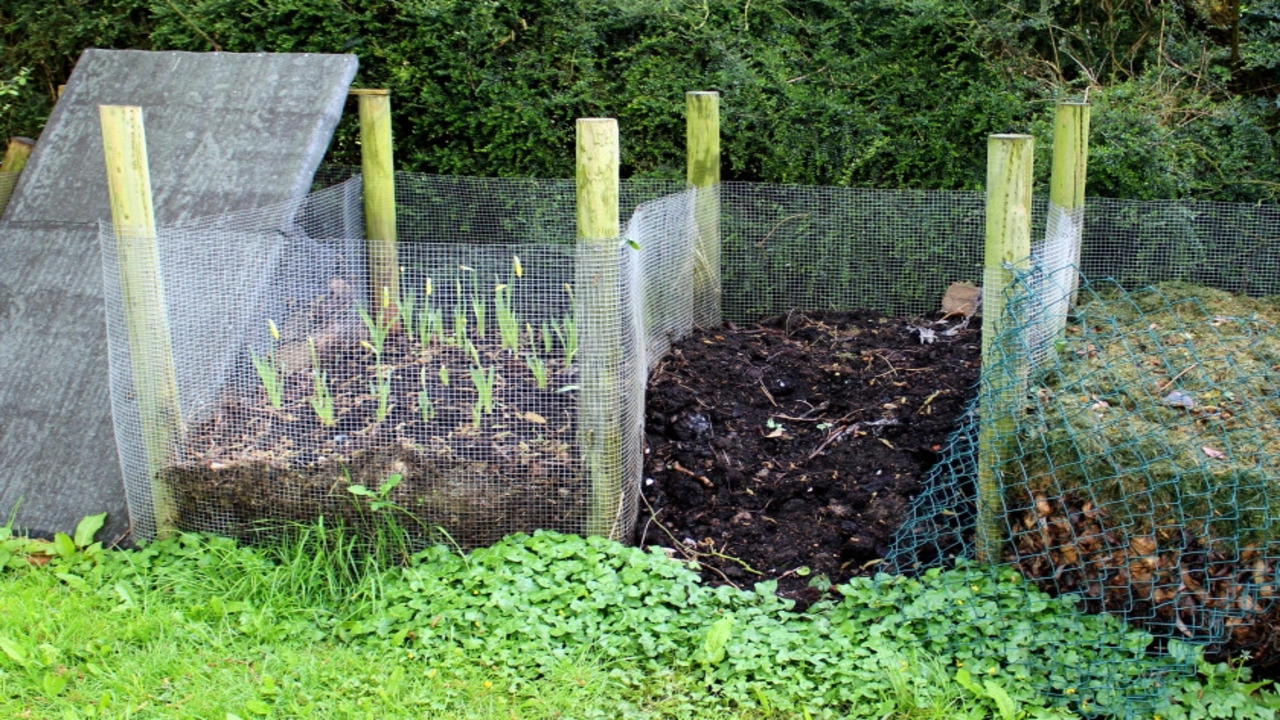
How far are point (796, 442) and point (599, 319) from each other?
119 cm

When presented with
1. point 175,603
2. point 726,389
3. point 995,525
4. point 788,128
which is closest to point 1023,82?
point 788,128

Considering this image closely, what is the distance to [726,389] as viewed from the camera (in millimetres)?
5488

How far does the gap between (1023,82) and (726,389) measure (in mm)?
2620

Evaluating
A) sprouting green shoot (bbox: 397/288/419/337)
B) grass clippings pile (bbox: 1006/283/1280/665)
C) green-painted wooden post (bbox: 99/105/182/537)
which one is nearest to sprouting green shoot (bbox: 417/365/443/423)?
sprouting green shoot (bbox: 397/288/419/337)

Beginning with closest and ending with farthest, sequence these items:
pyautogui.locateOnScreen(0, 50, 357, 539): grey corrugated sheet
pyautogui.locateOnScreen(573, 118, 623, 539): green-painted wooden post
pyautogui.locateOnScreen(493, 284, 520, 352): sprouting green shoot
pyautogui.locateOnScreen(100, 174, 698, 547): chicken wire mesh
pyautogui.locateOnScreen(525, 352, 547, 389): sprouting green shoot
A: pyautogui.locateOnScreen(573, 118, 623, 539): green-painted wooden post
pyautogui.locateOnScreen(100, 174, 698, 547): chicken wire mesh
pyautogui.locateOnScreen(525, 352, 547, 389): sprouting green shoot
pyautogui.locateOnScreen(0, 50, 357, 539): grey corrugated sheet
pyautogui.locateOnScreen(493, 284, 520, 352): sprouting green shoot

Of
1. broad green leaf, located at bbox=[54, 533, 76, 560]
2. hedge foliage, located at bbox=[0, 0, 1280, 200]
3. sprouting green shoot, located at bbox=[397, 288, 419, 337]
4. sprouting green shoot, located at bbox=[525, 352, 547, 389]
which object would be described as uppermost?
hedge foliage, located at bbox=[0, 0, 1280, 200]

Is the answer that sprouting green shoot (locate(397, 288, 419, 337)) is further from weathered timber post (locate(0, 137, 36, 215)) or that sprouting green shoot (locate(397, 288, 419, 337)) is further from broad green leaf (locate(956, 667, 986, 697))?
weathered timber post (locate(0, 137, 36, 215))

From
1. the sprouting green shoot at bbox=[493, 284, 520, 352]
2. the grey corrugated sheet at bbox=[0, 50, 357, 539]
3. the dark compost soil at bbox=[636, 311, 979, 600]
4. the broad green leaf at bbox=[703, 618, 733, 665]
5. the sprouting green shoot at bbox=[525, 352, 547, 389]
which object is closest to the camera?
the broad green leaf at bbox=[703, 618, 733, 665]

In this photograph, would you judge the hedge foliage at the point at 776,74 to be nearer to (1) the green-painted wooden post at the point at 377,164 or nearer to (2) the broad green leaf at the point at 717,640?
(1) the green-painted wooden post at the point at 377,164

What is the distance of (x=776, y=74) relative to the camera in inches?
262

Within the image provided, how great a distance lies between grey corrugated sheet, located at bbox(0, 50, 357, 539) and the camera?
189 inches

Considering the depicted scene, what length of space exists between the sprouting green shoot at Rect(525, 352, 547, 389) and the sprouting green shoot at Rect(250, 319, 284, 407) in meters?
0.97

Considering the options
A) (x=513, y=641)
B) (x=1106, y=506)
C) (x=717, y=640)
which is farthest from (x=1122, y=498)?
(x=513, y=641)

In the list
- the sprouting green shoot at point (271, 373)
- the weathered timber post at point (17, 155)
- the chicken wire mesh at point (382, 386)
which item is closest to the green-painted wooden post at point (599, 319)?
the chicken wire mesh at point (382, 386)
